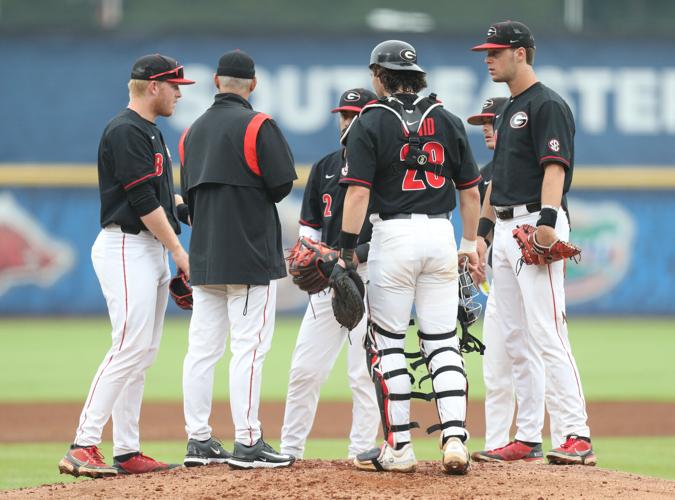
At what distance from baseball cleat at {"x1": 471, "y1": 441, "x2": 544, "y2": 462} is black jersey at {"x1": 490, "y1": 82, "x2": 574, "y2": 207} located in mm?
1396

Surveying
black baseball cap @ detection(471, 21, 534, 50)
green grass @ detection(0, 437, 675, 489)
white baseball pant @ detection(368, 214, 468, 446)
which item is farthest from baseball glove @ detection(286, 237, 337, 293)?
green grass @ detection(0, 437, 675, 489)

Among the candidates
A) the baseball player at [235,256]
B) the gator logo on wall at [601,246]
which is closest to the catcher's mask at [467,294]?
the baseball player at [235,256]

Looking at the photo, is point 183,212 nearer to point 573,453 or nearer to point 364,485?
point 364,485

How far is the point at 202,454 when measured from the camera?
5.85 meters

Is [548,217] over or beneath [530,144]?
beneath

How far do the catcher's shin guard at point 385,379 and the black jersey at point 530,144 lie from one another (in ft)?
3.83

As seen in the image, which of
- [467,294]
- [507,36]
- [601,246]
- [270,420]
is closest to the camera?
[467,294]

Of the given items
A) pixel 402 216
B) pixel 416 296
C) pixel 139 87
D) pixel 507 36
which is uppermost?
pixel 507 36

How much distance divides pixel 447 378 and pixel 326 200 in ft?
5.26

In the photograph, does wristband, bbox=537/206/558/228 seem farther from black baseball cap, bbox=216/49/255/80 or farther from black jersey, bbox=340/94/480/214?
black baseball cap, bbox=216/49/255/80

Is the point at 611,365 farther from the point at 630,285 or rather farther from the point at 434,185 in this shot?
the point at 434,185

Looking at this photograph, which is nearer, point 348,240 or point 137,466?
point 348,240

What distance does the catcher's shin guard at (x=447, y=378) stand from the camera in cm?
548

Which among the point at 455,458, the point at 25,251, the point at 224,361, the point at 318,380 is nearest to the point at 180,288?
the point at 318,380
